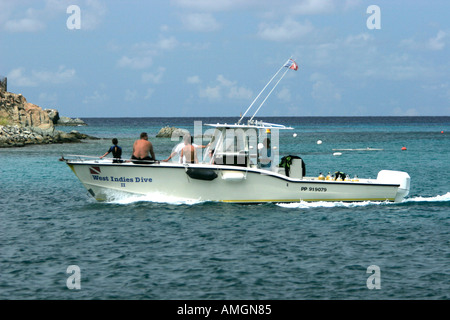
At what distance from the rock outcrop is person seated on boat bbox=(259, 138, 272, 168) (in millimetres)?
51873

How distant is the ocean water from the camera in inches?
492

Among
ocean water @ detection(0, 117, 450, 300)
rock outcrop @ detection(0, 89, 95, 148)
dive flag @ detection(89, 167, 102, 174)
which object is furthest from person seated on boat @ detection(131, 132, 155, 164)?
rock outcrop @ detection(0, 89, 95, 148)

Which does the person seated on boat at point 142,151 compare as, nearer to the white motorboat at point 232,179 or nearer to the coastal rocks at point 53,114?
the white motorboat at point 232,179

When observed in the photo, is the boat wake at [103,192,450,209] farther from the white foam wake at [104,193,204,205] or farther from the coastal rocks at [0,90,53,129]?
the coastal rocks at [0,90,53,129]

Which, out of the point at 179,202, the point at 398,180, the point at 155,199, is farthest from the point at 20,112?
the point at 398,180

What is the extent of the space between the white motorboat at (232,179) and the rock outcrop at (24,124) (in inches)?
1983

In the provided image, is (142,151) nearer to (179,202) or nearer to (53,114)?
(179,202)

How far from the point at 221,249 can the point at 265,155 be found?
19.8 ft

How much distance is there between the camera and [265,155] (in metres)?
21.0

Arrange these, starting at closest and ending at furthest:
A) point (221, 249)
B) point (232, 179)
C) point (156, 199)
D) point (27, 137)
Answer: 1. point (221, 249)
2. point (232, 179)
3. point (156, 199)
4. point (27, 137)

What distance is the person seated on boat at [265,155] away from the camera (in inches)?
823

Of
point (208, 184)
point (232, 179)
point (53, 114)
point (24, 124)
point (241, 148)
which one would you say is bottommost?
point (208, 184)
